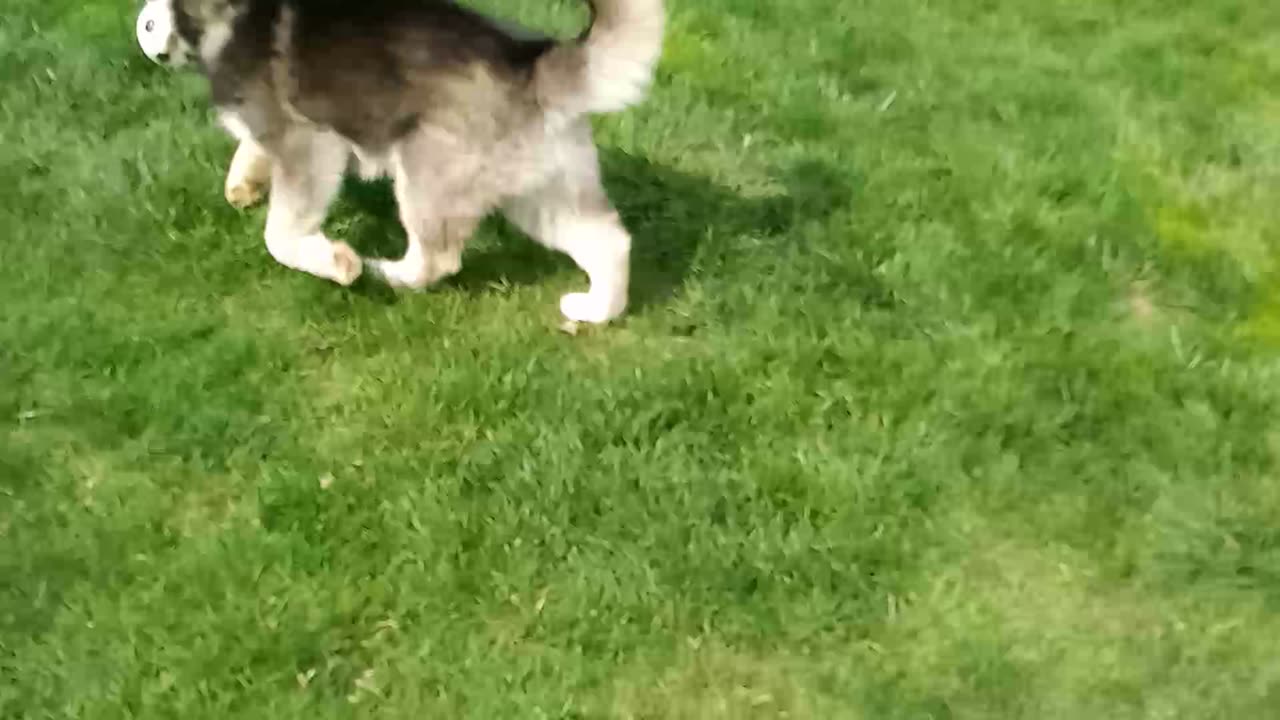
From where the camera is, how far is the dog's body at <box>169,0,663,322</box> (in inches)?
100

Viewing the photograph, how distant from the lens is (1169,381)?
2.83 metres

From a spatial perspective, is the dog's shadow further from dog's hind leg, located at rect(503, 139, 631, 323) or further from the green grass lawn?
dog's hind leg, located at rect(503, 139, 631, 323)

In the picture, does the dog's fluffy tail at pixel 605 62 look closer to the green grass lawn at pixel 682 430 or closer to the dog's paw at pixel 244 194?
the green grass lawn at pixel 682 430

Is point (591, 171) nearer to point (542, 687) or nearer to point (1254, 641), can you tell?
point (542, 687)

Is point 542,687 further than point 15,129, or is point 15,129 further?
point 15,129

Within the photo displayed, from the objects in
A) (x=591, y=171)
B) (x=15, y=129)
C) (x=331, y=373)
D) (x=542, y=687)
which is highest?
(x=591, y=171)

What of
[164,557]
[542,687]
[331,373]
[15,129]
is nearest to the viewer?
[542,687]

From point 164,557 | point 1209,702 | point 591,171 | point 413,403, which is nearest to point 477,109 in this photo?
point 591,171

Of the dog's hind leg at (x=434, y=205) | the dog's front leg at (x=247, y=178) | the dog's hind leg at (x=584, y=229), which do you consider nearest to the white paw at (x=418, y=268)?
the dog's hind leg at (x=434, y=205)

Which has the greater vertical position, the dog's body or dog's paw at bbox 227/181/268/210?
the dog's body

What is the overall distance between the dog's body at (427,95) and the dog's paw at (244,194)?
357 millimetres

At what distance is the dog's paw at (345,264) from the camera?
2.79 meters

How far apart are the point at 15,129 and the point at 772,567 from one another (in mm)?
2413

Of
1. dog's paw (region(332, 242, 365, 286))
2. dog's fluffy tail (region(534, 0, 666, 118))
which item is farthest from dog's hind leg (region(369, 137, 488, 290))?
dog's fluffy tail (region(534, 0, 666, 118))
